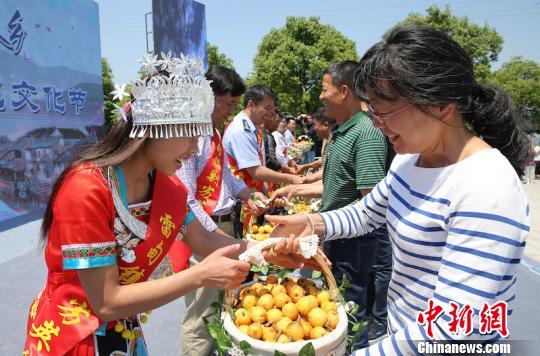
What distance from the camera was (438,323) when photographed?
1.04 meters

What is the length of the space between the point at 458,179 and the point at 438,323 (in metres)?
0.43

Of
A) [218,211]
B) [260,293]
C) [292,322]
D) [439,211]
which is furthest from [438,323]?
[218,211]

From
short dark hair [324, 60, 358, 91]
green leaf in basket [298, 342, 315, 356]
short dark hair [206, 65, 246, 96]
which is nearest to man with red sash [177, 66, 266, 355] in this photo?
short dark hair [206, 65, 246, 96]

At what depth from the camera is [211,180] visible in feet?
9.61

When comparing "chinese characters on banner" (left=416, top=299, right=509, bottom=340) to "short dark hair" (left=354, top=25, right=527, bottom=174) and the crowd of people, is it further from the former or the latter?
"short dark hair" (left=354, top=25, right=527, bottom=174)

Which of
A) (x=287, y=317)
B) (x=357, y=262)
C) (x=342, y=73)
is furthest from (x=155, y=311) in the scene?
(x=342, y=73)

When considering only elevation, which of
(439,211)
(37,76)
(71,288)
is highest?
(37,76)

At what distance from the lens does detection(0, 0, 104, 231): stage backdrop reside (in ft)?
23.9

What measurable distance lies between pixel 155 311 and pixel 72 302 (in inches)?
101

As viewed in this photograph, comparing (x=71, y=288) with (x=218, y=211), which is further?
(x=218, y=211)

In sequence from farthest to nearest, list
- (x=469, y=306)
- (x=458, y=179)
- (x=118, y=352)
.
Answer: (x=118, y=352), (x=458, y=179), (x=469, y=306)

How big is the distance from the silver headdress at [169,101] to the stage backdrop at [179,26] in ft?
21.1

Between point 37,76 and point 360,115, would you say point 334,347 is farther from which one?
point 37,76

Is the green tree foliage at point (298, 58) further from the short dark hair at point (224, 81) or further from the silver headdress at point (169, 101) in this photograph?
the silver headdress at point (169, 101)
